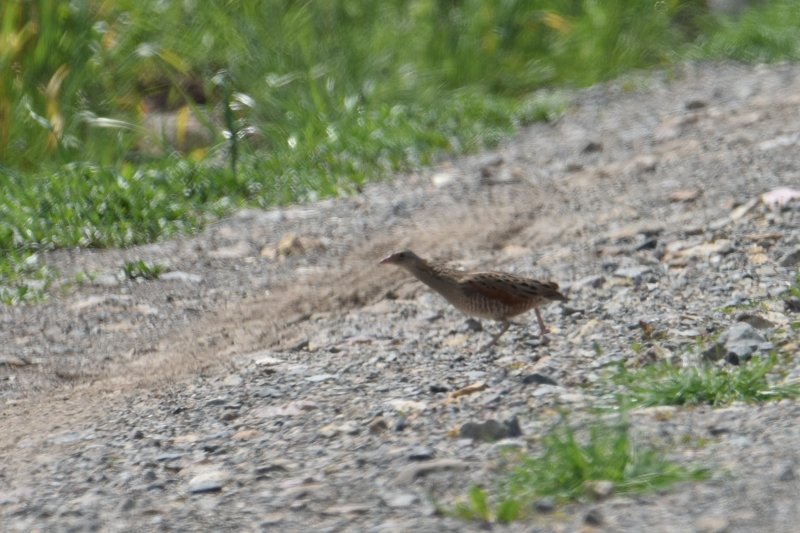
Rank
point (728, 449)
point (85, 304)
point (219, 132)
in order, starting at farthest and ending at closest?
1. point (219, 132)
2. point (85, 304)
3. point (728, 449)

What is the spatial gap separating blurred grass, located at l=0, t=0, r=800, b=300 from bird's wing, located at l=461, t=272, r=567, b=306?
3.13 metres

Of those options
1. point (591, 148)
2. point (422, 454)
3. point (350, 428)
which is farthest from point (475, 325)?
point (591, 148)

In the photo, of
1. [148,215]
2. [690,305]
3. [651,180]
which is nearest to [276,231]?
[148,215]

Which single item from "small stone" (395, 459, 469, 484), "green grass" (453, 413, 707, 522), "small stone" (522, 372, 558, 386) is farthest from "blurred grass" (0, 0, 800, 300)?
"green grass" (453, 413, 707, 522)

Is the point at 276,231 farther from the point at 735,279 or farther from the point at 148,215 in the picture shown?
the point at 735,279

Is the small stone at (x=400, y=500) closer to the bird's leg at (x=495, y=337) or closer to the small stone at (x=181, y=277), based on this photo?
the bird's leg at (x=495, y=337)

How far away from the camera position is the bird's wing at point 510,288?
16.6 ft

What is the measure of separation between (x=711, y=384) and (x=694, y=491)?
0.82 m

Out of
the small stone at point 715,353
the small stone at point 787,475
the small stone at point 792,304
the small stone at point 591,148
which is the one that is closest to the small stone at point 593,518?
the small stone at point 787,475

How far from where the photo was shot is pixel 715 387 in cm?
406

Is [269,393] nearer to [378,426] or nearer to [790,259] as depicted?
[378,426]

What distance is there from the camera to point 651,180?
25.3 ft

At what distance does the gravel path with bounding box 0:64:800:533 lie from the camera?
3.61 m

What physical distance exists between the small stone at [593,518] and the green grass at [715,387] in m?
0.87
